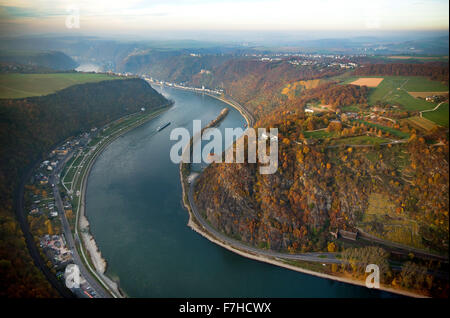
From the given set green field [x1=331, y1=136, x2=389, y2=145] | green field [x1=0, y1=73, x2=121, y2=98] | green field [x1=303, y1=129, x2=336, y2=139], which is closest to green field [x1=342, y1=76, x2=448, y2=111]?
green field [x1=331, y1=136, x2=389, y2=145]

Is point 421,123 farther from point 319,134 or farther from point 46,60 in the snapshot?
point 46,60

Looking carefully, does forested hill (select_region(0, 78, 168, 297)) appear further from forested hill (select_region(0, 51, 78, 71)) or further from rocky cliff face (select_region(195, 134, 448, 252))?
forested hill (select_region(0, 51, 78, 71))

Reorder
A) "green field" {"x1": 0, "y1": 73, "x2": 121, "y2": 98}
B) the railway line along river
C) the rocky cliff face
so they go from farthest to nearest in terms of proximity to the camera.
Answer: "green field" {"x1": 0, "y1": 73, "x2": 121, "y2": 98} → the rocky cliff face → the railway line along river

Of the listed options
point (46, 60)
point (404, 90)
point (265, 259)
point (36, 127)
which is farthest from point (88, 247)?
point (46, 60)

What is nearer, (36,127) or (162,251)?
(162,251)

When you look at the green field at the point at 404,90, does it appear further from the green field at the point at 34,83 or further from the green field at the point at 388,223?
the green field at the point at 34,83

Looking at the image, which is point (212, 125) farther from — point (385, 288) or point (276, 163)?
point (385, 288)
